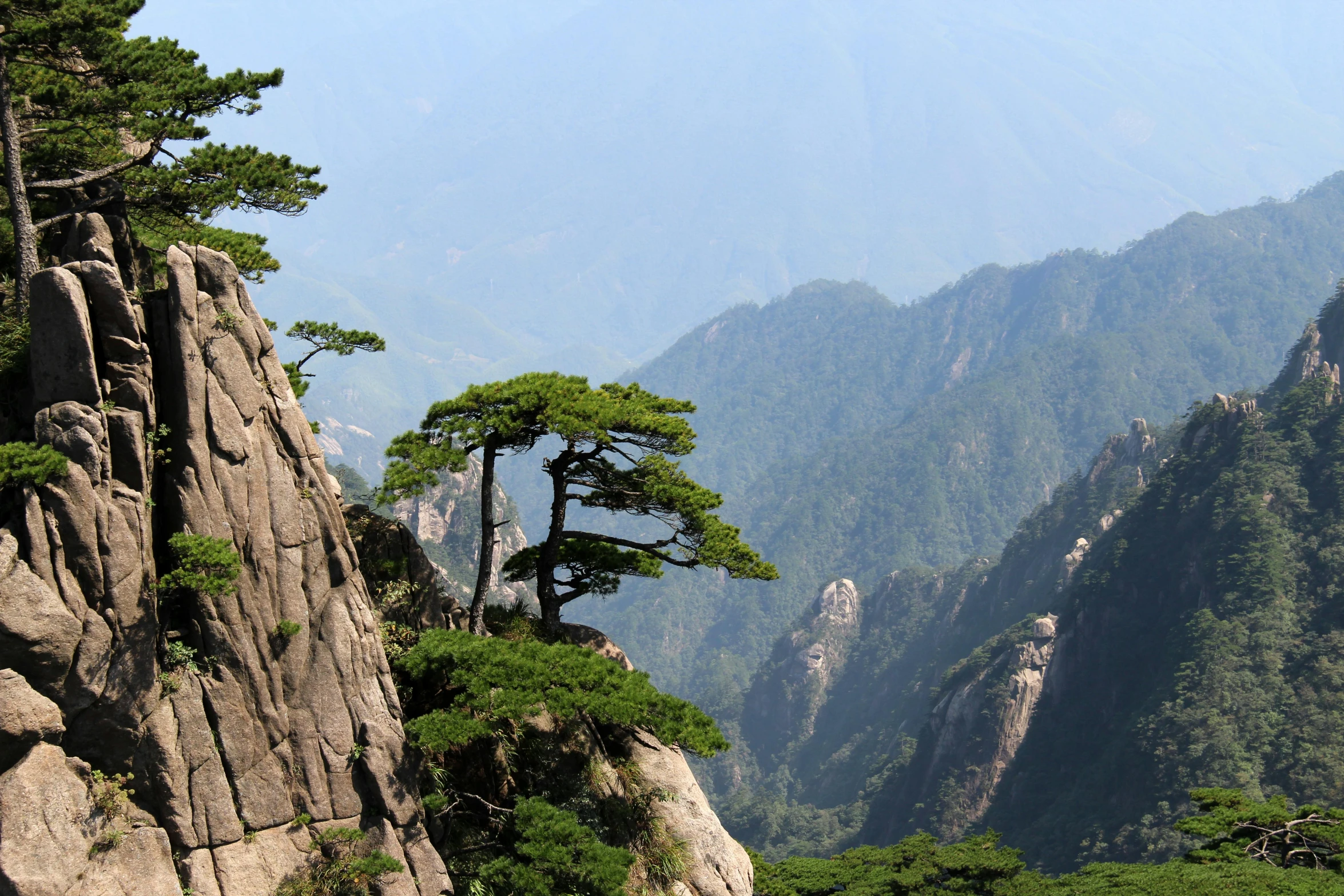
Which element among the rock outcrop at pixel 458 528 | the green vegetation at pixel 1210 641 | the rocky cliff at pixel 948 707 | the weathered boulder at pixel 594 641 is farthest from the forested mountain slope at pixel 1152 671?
the weathered boulder at pixel 594 641

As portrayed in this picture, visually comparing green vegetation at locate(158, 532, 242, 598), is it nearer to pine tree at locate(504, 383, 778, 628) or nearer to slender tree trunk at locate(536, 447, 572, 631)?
pine tree at locate(504, 383, 778, 628)

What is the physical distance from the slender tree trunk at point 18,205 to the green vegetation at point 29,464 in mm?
3769

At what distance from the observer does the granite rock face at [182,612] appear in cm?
1294

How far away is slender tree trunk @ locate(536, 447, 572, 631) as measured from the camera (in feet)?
68.8

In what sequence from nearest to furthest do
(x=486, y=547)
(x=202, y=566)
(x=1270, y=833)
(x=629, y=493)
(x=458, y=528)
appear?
(x=202, y=566) < (x=486, y=547) < (x=629, y=493) < (x=1270, y=833) < (x=458, y=528)

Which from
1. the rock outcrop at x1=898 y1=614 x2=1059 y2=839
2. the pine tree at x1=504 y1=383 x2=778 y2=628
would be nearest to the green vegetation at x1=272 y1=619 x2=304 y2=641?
the pine tree at x1=504 y1=383 x2=778 y2=628

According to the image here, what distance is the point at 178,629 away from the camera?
14.5 metres

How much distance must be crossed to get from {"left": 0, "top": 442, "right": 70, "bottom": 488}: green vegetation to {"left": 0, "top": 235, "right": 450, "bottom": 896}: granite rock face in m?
0.19

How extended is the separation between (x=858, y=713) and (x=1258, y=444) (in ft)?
340

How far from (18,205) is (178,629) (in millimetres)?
7159

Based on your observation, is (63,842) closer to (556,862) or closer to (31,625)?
(31,625)

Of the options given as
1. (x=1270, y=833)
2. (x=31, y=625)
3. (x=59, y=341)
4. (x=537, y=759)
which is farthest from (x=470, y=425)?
(x=1270, y=833)

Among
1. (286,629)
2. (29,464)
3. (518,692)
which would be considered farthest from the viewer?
(518,692)

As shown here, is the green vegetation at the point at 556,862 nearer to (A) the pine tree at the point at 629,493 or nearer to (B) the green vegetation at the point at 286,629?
(B) the green vegetation at the point at 286,629
